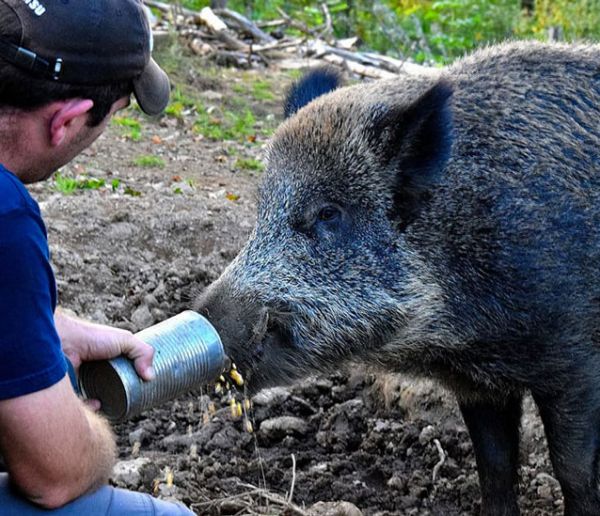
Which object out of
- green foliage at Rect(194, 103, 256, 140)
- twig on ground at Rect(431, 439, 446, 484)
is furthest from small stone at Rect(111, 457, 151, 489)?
green foliage at Rect(194, 103, 256, 140)

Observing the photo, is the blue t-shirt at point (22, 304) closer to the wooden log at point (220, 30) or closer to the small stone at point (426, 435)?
the small stone at point (426, 435)

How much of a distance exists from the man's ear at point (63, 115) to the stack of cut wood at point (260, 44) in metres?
9.96

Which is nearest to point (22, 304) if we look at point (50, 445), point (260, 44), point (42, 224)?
point (42, 224)

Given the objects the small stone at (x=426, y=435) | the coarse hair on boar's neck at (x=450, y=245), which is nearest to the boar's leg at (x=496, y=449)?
the coarse hair on boar's neck at (x=450, y=245)

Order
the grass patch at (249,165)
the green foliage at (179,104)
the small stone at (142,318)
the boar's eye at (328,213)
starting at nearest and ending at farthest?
the boar's eye at (328,213) → the small stone at (142,318) → the grass patch at (249,165) → the green foliage at (179,104)

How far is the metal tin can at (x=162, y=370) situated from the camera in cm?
318

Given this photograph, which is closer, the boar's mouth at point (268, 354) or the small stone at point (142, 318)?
the boar's mouth at point (268, 354)

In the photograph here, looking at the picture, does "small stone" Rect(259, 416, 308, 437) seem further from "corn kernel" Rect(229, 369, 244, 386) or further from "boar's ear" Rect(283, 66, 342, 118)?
"boar's ear" Rect(283, 66, 342, 118)

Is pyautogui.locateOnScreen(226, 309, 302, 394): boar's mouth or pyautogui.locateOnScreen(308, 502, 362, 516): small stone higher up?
pyautogui.locateOnScreen(226, 309, 302, 394): boar's mouth

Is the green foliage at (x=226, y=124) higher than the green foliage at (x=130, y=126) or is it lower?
lower

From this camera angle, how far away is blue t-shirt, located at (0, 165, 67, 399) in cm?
244

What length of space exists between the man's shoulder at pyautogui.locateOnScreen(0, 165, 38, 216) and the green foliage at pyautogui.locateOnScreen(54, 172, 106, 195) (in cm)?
491

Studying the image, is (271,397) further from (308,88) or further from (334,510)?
(308,88)

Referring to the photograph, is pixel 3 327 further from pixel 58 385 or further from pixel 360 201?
pixel 360 201
